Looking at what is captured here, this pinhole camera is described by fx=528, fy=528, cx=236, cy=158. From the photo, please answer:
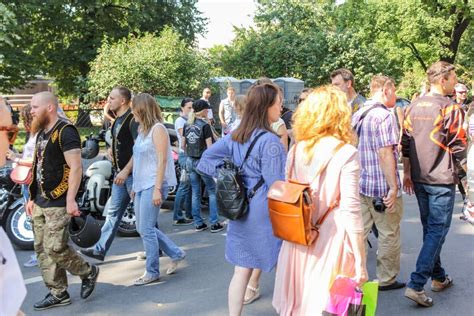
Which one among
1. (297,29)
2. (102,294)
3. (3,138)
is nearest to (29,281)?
(102,294)

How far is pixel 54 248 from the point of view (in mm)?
4453

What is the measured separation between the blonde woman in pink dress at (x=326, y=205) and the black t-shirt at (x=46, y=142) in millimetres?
2188

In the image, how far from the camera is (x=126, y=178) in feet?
17.8

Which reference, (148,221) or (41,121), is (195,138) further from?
(41,121)

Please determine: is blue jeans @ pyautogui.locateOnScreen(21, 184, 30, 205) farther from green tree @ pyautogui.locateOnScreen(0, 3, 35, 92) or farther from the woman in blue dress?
green tree @ pyautogui.locateOnScreen(0, 3, 35, 92)

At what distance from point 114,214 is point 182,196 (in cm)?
227

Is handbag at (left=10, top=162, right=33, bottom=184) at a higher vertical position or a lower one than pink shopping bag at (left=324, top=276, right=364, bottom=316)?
higher

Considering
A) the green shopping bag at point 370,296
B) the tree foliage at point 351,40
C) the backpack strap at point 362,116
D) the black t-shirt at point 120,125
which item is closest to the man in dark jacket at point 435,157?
the backpack strap at point 362,116

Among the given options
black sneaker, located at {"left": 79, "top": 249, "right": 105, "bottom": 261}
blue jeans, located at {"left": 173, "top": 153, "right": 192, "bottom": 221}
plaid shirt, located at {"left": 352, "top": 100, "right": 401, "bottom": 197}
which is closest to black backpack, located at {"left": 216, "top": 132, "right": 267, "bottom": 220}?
plaid shirt, located at {"left": 352, "top": 100, "right": 401, "bottom": 197}

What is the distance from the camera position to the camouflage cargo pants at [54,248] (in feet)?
14.6

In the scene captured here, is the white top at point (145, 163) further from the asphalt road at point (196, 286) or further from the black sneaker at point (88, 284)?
the asphalt road at point (196, 286)

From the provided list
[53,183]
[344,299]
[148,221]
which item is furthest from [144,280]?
[344,299]

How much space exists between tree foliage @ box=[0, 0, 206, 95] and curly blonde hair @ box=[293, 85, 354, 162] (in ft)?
70.6

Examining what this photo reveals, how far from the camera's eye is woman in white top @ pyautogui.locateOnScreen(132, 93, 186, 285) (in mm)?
4984
